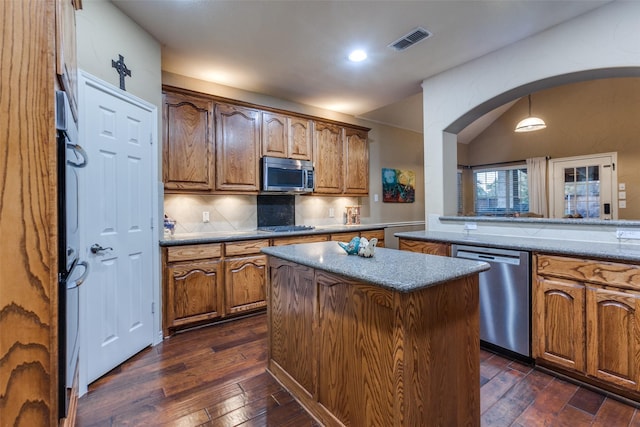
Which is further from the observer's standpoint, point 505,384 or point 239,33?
point 239,33

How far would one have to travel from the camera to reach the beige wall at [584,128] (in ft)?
17.0

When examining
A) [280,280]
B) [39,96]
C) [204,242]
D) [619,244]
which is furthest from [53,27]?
[619,244]

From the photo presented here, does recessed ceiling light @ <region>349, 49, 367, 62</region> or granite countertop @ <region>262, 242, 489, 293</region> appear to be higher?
recessed ceiling light @ <region>349, 49, 367, 62</region>

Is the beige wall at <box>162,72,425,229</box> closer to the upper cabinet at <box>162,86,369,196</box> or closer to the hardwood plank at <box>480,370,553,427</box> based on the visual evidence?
the upper cabinet at <box>162,86,369,196</box>

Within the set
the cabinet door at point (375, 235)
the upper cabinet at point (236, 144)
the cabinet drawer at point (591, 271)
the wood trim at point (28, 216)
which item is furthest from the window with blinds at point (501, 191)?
the wood trim at point (28, 216)

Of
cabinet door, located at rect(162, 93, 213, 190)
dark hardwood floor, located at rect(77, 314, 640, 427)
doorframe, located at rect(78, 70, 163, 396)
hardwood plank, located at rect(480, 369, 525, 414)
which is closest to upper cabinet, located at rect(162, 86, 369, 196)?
cabinet door, located at rect(162, 93, 213, 190)

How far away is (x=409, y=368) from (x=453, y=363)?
336mm

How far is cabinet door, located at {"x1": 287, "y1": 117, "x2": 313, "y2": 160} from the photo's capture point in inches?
156

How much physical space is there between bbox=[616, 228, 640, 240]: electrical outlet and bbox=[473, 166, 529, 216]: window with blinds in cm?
469

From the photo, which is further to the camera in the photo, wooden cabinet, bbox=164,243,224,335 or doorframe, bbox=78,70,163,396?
wooden cabinet, bbox=164,243,224,335

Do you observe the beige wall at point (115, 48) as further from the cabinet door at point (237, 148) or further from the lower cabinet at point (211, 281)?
the lower cabinet at point (211, 281)

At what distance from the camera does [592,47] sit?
2.34 metres

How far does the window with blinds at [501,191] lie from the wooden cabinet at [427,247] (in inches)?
185

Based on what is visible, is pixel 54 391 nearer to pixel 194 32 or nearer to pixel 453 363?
pixel 453 363
